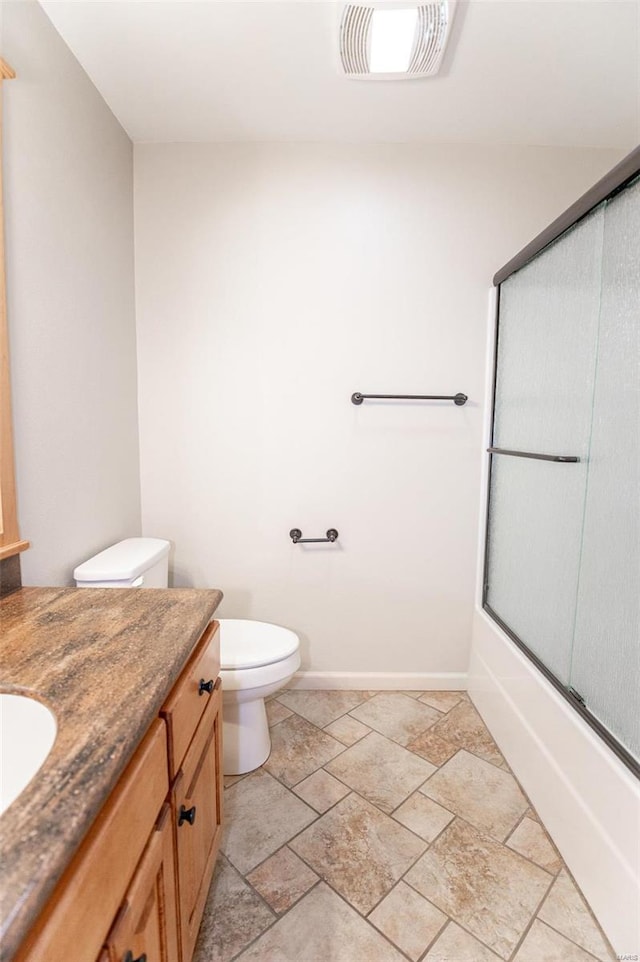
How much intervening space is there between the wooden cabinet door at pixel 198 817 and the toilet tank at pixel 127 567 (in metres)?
0.49

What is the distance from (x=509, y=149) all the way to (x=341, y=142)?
27.7 inches

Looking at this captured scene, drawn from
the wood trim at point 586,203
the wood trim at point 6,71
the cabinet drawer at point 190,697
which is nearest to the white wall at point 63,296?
the wood trim at point 6,71

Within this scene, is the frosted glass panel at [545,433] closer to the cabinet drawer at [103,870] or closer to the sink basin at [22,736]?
the cabinet drawer at [103,870]

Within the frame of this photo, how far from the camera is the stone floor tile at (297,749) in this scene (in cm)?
163

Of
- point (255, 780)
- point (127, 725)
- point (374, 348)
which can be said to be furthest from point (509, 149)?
point (255, 780)

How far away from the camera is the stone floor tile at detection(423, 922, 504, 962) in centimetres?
106

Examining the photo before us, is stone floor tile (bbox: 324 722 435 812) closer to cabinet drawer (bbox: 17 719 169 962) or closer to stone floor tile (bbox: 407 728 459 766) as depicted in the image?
stone floor tile (bbox: 407 728 459 766)

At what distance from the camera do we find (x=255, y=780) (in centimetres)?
158

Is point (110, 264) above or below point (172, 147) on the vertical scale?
below

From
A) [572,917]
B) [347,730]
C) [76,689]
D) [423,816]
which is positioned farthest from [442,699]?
[76,689]

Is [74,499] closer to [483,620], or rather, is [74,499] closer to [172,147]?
[172,147]

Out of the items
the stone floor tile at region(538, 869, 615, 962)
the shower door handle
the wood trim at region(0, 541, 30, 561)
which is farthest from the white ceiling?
the stone floor tile at region(538, 869, 615, 962)

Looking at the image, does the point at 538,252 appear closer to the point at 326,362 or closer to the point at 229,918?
the point at 326,362

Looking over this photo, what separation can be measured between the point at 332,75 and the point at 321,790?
2412 millimetres
